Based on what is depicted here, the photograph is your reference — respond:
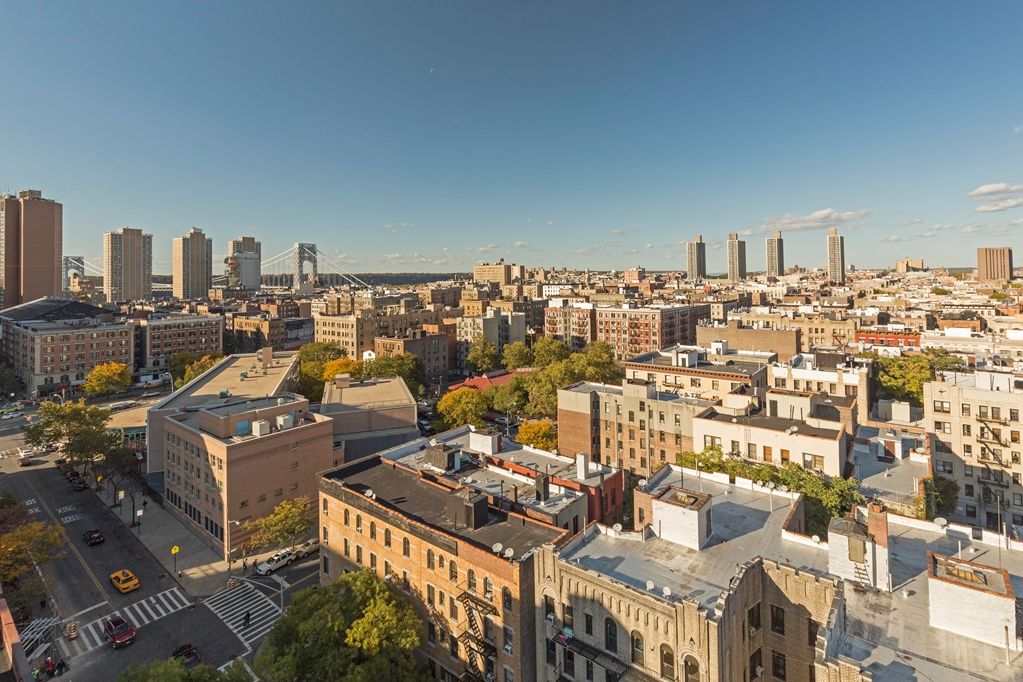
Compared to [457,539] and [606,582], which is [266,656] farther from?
[606,582]

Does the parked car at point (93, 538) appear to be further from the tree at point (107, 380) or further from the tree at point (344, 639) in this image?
the tree at point (107, 380)

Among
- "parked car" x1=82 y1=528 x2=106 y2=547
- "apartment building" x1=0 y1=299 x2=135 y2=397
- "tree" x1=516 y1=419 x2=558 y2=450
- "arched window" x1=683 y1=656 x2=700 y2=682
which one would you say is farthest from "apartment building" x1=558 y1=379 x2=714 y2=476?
"apartment building" x1=0 y1=299 x2=135 y2=397

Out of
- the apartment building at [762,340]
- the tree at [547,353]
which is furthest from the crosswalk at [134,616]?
the tree at [547,353]

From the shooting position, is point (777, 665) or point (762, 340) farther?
point (762, 340)

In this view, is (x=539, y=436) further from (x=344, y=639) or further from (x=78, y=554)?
(x=78, y=554)

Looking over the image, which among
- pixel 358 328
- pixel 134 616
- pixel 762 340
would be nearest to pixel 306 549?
pixel 134 616

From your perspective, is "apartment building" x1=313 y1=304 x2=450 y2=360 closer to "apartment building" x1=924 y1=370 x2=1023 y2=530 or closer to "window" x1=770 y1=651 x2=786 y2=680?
"apartment building" x1=924 y1=370 x2=1023 y2=530
